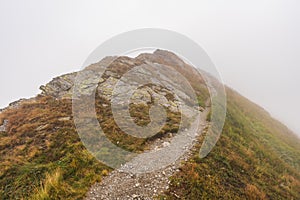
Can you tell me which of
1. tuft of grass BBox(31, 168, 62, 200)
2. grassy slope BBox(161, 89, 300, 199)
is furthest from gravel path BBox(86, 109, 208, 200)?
tuft of grass BBox(31, 168, 62, 200)

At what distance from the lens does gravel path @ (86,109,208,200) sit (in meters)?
6.52

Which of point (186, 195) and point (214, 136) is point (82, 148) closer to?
point (186, 195)

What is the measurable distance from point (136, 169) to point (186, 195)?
7.47 feet

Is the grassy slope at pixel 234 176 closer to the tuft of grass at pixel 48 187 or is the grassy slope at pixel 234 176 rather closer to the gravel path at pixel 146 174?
the gravel path at pixel 146 174

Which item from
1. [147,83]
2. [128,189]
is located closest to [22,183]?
[128,189]

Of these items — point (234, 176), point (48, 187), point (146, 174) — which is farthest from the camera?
point (234, 176)

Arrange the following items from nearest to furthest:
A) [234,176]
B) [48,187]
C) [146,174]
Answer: [48,187], [146,174], [234,176]

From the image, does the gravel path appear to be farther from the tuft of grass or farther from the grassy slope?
the tuft of grass

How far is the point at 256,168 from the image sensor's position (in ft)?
32.3

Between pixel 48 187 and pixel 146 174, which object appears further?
pixel 146 174

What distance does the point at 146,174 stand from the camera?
7516 millimetres

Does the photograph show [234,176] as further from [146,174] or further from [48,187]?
[48,187]

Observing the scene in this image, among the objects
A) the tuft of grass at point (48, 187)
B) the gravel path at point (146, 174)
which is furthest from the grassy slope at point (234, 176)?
the tuft of grass at point (48, 187)

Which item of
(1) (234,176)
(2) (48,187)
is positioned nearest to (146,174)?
(2) (48,187)
